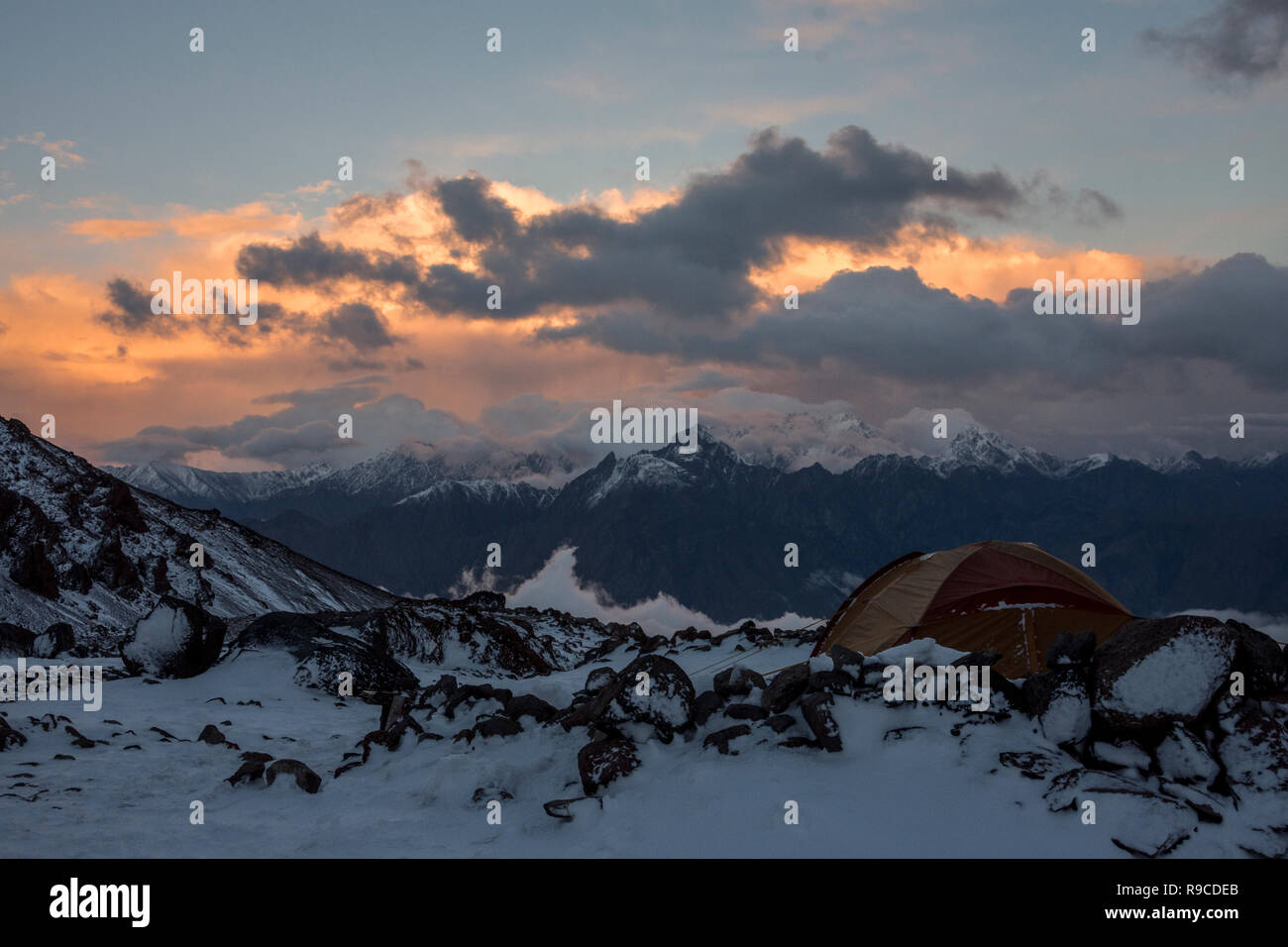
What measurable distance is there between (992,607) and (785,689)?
9556 mm

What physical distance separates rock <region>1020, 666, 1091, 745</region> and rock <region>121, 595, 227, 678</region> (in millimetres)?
18127

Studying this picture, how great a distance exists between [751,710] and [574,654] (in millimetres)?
37961

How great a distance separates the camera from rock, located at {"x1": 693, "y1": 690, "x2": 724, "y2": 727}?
39.4ft

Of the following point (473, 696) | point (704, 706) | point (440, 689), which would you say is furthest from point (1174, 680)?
point (440, 689)

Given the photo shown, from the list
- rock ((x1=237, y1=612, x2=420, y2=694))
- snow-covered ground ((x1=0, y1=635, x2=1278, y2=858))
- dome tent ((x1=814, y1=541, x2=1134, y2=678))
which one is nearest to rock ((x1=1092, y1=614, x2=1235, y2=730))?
snow-covered ground ((x1=0, y1=635, x2=1278, y2=858))

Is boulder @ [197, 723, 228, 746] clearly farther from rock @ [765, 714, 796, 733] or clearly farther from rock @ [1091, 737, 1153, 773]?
rock @ [1091, 737, 1153, 773]

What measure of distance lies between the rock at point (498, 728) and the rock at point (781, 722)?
408 centimetres

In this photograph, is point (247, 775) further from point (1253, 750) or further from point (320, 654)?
point (1253, 750)

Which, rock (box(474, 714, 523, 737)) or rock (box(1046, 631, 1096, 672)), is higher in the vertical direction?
rock (box(1046, 631, 1096, 672))

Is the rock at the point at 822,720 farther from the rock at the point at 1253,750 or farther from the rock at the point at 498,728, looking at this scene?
the rock at the point at 498,728

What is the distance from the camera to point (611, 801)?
10336mm

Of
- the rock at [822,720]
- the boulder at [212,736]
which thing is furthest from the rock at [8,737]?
the rock at [822,720]
